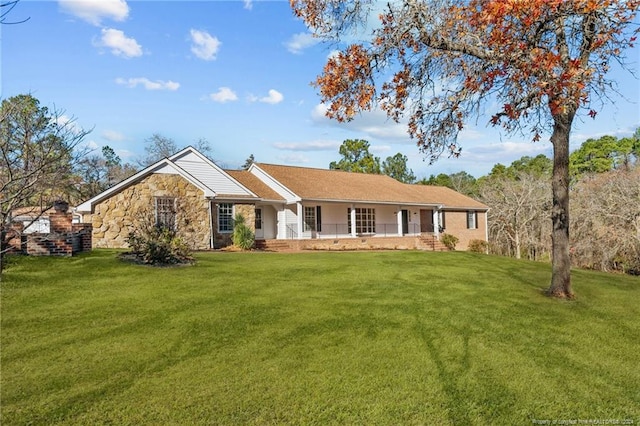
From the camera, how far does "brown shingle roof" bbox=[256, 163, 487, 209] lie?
960 inches

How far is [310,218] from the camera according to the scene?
82.3ft

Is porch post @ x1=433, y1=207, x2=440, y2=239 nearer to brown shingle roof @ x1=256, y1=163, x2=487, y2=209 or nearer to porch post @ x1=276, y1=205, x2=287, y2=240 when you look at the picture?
brown shingle roof @ x1=256, y1=163, x2=487, y2=209

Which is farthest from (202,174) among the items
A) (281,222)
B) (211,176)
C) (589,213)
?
(589,213)

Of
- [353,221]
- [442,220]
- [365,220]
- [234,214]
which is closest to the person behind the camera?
[234,214]

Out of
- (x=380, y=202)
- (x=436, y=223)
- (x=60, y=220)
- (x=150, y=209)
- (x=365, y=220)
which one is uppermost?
(x=380, y=202)

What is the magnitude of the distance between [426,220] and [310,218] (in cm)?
1147

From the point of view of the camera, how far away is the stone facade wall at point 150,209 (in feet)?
57.9

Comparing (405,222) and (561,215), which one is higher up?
(561,215)

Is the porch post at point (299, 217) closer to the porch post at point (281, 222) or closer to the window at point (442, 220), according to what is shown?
the porch post at point (281, 222)

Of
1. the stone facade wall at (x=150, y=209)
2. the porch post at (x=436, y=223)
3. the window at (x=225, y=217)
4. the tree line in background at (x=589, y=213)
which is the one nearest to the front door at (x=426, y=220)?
the porch post at (x=436, y=223)

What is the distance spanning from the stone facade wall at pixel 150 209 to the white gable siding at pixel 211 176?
1.65 metres

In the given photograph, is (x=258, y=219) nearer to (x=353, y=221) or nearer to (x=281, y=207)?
(x=281, y=207)

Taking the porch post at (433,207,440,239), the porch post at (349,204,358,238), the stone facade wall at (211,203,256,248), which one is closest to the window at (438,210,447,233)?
the porch post at (433,207,440,239)

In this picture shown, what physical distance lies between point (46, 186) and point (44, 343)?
2009 millimetres
